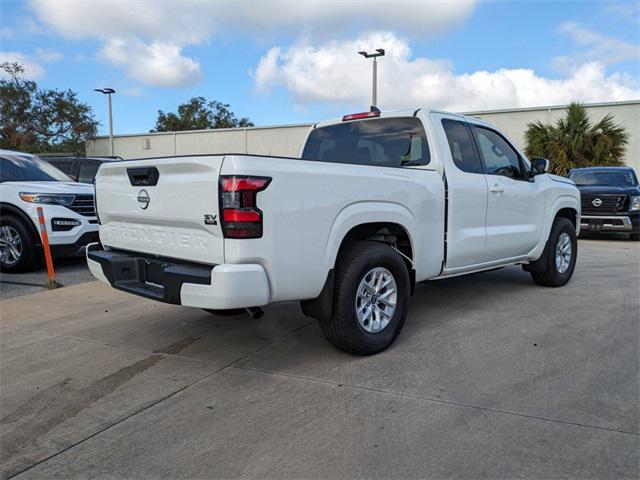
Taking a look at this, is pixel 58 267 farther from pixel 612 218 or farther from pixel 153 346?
pixel 612 218

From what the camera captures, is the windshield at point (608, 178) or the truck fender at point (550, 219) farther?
the windshield at point (608, 178)

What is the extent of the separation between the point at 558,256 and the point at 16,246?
716 cm

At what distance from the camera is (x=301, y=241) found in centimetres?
348

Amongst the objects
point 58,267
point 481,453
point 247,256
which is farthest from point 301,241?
point 58,267

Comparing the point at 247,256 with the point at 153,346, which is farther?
the point at 153,346

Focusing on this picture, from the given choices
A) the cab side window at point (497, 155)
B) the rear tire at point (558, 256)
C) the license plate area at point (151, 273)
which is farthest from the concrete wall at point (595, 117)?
the license plate area at point (151, 273)

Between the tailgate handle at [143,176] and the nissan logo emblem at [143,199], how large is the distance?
0.06m

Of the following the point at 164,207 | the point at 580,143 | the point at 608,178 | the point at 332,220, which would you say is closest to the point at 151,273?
the point at 164,207

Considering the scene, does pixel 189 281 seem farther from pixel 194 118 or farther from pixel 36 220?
pixel 194 118

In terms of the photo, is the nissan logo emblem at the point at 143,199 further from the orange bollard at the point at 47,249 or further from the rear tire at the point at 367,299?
the orange bollard at the point at 47,249

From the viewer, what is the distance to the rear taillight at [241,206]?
3.19 meters

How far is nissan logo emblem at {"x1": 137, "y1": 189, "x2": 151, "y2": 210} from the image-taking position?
12.5 ft

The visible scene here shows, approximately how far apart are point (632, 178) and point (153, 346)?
12.6 metres

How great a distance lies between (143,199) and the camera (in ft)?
12.7
